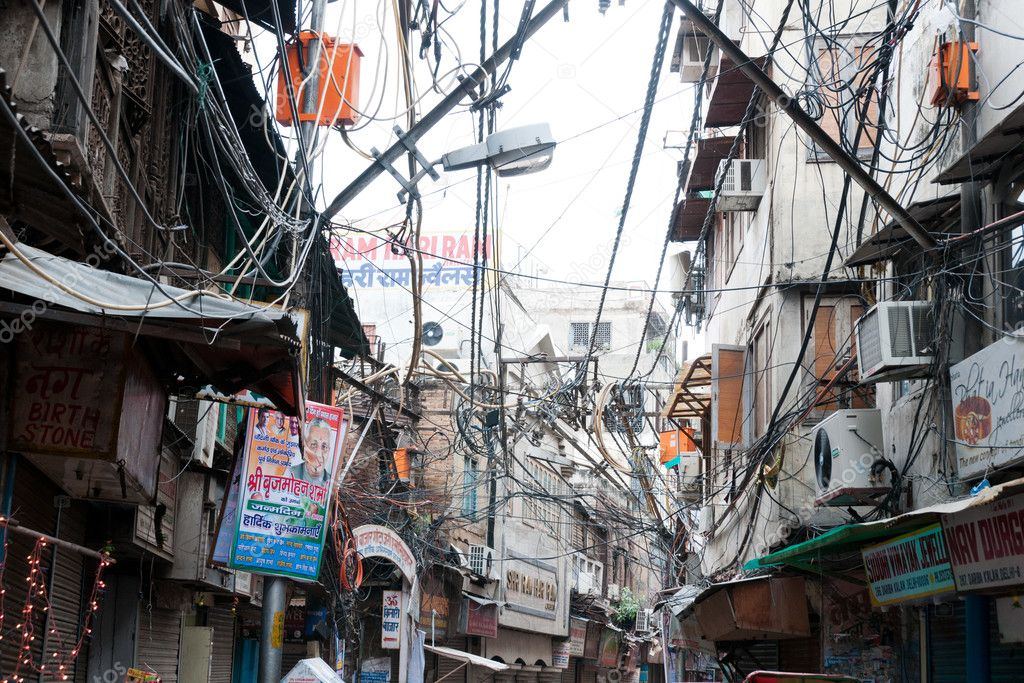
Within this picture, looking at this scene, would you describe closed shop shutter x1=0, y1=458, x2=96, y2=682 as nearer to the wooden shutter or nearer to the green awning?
the green awning

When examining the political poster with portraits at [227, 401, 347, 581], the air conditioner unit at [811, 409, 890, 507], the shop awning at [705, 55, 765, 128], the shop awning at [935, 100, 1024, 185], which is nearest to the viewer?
the shop awning at [935, 100, 1024, 185]

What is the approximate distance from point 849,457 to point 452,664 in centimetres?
1956

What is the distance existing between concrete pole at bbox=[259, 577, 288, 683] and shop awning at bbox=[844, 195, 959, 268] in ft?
23.2

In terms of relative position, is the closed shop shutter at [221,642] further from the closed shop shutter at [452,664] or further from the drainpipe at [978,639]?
the drainpipe at [978,639]

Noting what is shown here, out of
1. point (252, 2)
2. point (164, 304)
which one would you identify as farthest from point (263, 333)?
point (252, 2)

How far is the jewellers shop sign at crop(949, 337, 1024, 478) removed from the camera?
28.7 feet

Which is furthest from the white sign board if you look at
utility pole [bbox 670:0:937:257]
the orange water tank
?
utility pole [bbox 670:0:937:257]

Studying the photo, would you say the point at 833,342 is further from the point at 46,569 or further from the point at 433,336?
the point at 433,336

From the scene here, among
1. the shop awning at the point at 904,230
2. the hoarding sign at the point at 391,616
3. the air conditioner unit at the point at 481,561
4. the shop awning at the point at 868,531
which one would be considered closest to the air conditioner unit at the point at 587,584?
the air conditioner unit at the point at 481,561

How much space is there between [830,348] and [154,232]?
29.7 feet

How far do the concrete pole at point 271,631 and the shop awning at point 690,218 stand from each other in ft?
42.6

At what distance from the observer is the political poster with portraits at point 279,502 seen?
11.0 meters

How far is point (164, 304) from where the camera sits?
6.48 m

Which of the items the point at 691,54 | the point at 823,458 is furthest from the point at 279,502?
the point at 691,54
